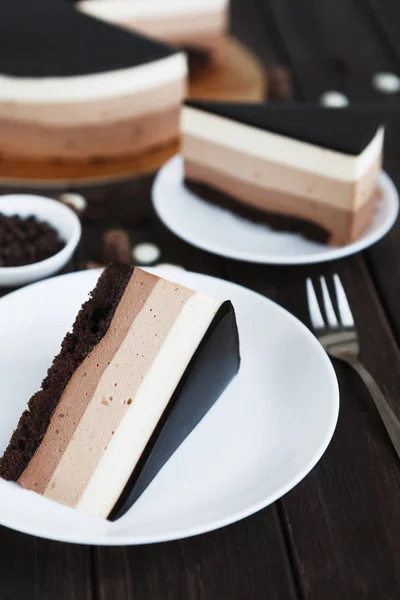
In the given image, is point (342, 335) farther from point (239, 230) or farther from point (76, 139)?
point (76, 139)

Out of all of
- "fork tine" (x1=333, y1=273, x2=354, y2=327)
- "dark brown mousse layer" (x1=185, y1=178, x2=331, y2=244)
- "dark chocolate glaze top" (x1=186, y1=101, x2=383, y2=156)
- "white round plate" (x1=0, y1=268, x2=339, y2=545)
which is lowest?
"dark brown mousse layer" (x1=185, y1=178, x2=331, y2=244)

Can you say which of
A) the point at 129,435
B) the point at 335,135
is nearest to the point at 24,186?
the point at 335,135

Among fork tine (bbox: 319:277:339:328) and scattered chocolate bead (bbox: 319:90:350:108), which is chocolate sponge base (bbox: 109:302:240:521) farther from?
scattered chocolate bead (bbox: 319:90:350:108)

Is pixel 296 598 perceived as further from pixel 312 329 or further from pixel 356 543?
pixel 312 329

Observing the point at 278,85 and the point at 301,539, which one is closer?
the point at 301,539

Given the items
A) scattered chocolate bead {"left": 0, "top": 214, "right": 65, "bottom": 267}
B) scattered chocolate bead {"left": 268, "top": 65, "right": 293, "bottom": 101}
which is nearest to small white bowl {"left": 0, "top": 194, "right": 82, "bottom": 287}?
scattered chocolate bead {"left": 0, "top": 214, "right": 65, "bottom": 267}

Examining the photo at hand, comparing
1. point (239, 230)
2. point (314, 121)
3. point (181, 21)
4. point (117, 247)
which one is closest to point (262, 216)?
point (239, 230)

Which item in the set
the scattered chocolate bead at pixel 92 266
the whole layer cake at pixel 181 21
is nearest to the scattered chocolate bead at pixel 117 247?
the scattered chocolate bead at pixel 92 266
